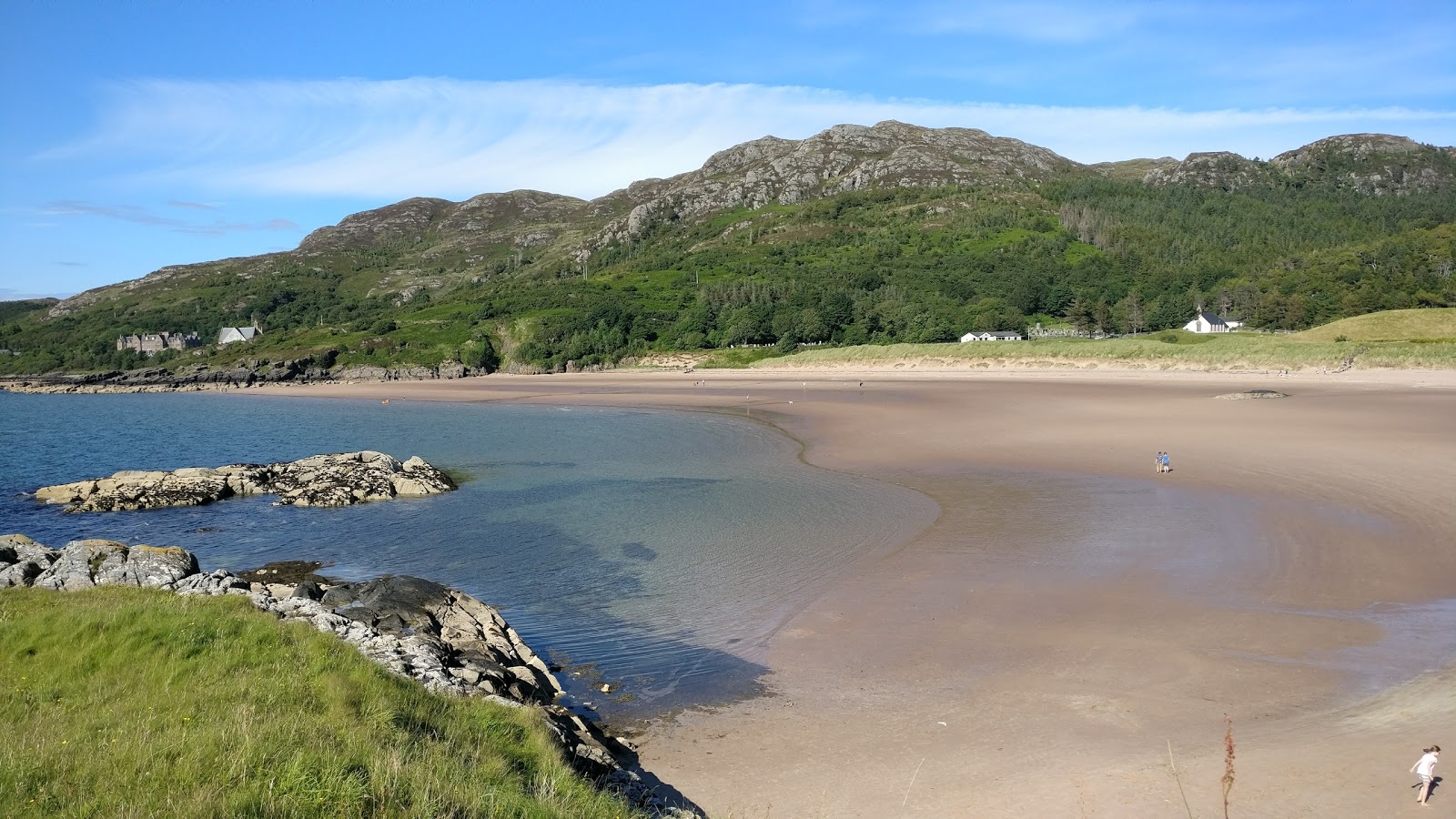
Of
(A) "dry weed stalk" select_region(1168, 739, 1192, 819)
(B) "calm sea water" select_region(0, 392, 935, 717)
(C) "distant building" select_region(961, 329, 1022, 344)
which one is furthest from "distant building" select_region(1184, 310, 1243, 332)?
(A) "dry weed stalk" select_region(1168, 739, 1192, 819)

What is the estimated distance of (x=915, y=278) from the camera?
12269 centimetres

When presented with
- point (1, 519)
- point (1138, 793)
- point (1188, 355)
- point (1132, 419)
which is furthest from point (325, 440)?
point (1188, 355)

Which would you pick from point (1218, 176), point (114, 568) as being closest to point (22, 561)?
point (114, 568)

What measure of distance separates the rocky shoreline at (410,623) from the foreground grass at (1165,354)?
57596 mm

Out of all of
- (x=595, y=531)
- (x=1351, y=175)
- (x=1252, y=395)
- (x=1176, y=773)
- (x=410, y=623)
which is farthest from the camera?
(x=1351, y=175)

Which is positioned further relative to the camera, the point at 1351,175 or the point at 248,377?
the point at 1351,175

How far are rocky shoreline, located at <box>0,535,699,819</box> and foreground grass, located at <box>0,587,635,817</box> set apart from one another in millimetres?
864

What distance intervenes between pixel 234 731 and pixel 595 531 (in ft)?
50.9

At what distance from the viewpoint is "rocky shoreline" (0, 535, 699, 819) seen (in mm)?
8578

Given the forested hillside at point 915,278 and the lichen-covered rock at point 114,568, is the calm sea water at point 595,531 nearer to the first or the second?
the lichen-covered rock at point 114,568

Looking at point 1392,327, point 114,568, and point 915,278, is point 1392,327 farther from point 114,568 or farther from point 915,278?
point 114,568

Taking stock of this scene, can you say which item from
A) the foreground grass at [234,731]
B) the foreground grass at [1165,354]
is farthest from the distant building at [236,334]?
the foreground grass at [234,731]

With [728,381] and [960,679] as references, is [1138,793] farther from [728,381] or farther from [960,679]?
[728,381]

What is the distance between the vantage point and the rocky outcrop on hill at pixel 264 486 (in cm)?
2603
